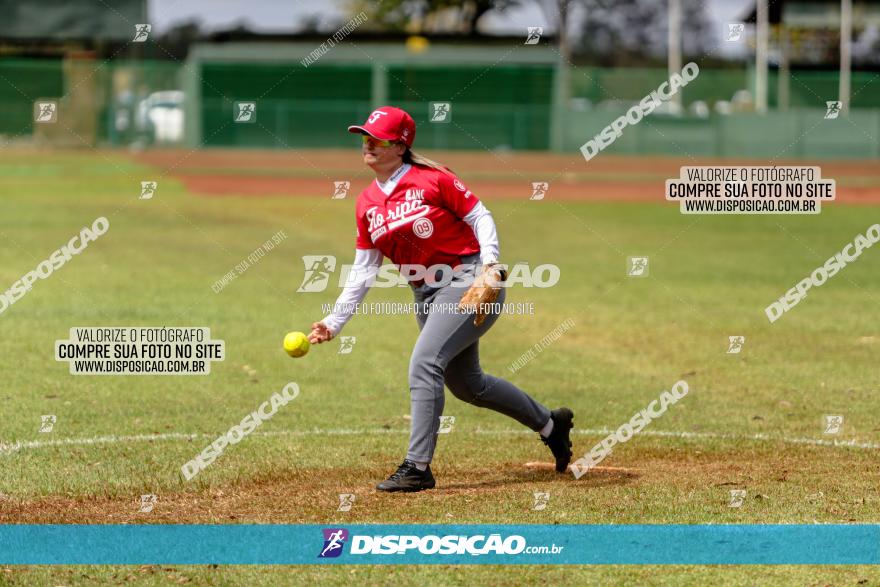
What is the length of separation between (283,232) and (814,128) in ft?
97.2

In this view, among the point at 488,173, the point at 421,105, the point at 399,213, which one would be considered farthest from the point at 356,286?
the point at 421,105

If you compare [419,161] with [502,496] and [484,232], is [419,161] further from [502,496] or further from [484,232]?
[502,496]

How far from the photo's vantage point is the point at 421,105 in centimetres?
5044

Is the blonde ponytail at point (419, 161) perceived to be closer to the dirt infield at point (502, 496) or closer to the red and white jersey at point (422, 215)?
the red and white jersey at point (422, 215)

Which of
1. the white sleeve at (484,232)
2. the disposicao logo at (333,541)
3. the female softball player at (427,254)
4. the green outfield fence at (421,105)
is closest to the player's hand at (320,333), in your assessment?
the female softball player at (427,254)

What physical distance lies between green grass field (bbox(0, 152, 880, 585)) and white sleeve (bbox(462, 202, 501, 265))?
4.76 feet

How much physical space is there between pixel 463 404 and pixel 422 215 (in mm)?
4181

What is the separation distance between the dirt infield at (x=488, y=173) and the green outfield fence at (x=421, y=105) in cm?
110

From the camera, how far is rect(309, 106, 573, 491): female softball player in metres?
8.59

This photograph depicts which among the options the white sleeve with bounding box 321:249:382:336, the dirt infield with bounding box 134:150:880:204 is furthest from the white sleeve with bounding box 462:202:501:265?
the dirt infield with bounding box 134:150:880:204

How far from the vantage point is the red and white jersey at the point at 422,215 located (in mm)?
8680

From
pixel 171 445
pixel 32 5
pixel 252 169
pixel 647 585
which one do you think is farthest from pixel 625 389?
pixel 32 5

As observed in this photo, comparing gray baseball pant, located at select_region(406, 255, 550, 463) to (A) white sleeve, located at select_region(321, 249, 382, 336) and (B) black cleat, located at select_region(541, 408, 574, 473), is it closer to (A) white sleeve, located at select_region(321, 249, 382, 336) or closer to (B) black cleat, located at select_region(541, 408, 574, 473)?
(A) white sleeve, located at select_region(321, 249, 382, 336)

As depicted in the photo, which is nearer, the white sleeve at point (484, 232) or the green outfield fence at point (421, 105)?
the white sleeve at point (484, 232)
